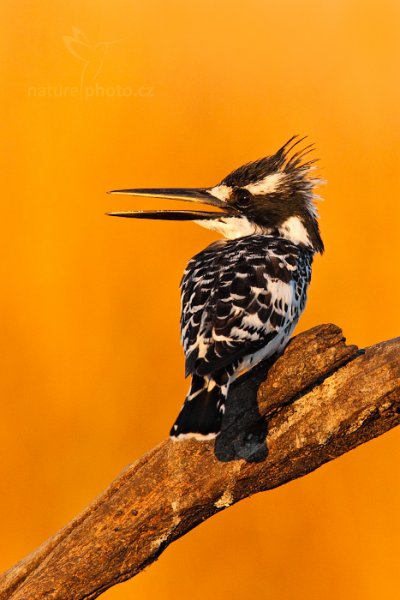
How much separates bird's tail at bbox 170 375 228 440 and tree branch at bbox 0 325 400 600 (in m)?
0.23

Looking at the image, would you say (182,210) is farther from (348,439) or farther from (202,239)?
(202,239)

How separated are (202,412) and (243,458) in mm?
350

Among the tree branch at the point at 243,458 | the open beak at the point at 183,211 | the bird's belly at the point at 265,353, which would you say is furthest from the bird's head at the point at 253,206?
the tree branch at the point at 243,458

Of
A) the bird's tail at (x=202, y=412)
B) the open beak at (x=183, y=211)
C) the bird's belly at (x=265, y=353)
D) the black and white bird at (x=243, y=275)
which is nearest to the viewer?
the bird's tail at (x=202, y=412)

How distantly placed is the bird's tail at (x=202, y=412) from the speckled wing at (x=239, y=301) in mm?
75

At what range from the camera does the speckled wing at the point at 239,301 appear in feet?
13.1

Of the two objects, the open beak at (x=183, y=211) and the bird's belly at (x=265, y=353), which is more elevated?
the open beak at (x=183, y=211)

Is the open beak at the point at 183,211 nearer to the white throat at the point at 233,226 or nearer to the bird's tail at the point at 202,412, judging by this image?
the white throat at the point at 233,226

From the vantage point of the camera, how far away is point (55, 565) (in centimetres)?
400

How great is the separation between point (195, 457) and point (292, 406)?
472 mm

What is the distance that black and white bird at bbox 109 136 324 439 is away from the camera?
3.91 metres

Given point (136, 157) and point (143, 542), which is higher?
point (136, 157)

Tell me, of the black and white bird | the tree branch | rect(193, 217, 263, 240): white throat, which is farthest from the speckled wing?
rect(193, 217, 263, 240): white throat

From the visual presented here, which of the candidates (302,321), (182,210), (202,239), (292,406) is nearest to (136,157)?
(202,239)
